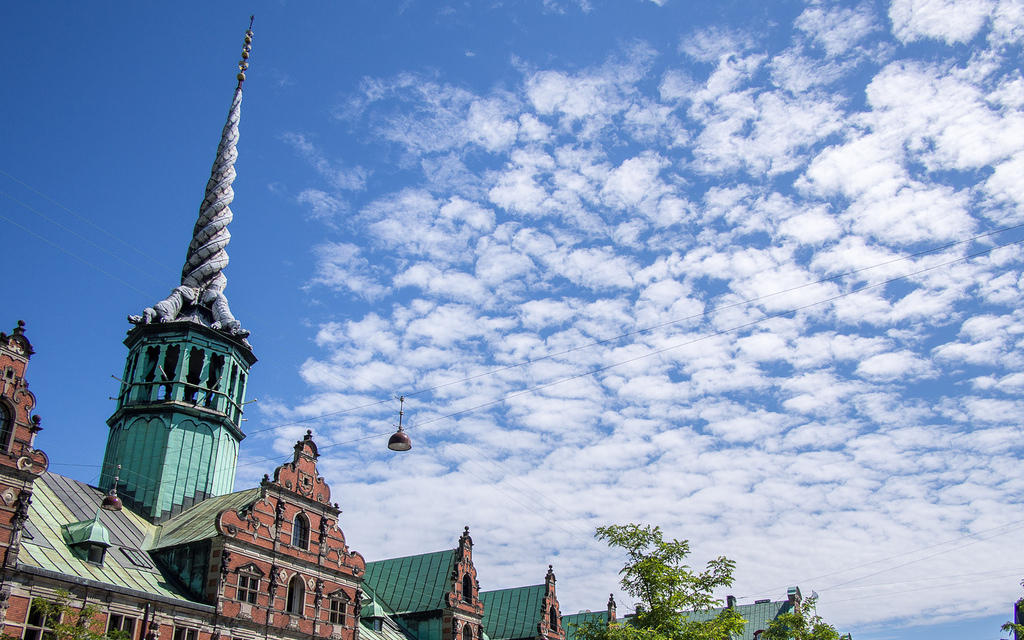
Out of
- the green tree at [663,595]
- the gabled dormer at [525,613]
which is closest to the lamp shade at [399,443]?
the green tree at [663,595]

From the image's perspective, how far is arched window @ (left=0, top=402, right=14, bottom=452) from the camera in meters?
33.3

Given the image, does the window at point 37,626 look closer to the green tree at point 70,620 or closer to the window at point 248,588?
the green tree at point 70,620

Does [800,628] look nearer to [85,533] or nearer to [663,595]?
[663,595]

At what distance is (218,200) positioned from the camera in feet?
179

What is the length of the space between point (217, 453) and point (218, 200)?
15865 millimetres

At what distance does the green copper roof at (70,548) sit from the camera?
34.2m

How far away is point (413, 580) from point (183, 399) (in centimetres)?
2052

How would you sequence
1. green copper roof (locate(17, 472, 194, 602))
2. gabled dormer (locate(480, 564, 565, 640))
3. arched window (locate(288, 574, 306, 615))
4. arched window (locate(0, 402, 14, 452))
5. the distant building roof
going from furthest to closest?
the distant building roof → gabled dormer (locate(480, 564, 565, 640)) → arched window (locate(288, 574, 306, 615)) → green copper roof (locate(17, 472, 194, 602)) → arched window (locate(0, 402, 14, 452))

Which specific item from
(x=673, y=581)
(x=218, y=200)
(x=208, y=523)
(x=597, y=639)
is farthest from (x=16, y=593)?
(x=218, y=200)

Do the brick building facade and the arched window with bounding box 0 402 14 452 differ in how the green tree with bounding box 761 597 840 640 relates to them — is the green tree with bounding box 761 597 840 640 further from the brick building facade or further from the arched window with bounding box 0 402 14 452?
the arched window with bounding box 0 402 14 452

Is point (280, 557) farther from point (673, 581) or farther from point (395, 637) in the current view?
point (673, 581)

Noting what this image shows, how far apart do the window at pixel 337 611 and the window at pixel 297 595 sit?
2026 millimetres

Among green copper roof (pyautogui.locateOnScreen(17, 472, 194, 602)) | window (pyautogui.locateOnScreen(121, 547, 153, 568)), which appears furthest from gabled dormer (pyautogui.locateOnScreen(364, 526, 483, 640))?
window (pyautogui.locateOnScreen(121, 547, 153, 568))

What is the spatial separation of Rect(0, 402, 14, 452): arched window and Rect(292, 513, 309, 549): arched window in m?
14.5
